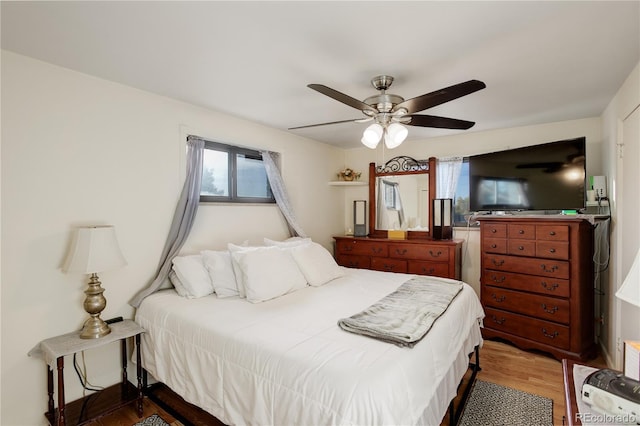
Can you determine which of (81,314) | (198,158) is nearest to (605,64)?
(198,158)

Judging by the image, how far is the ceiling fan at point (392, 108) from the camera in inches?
71.5

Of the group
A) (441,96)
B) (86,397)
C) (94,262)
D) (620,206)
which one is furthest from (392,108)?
(86,397)

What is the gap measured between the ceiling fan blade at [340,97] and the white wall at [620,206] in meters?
1.83

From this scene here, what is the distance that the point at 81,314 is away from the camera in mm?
2221

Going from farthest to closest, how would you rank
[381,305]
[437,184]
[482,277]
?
[437,184]
[482,277]
[381,305]

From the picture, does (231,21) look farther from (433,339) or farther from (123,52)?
(433,339)

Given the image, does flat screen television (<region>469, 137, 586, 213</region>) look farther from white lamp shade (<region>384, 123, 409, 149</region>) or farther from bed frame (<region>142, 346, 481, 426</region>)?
white lamp shade (<region>384, 123, 409, 149</region>)

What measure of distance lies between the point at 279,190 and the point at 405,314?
227 centimetres

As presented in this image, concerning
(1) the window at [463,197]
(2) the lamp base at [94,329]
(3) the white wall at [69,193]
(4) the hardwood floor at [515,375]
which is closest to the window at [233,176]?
(3) the white wall at [69,193]

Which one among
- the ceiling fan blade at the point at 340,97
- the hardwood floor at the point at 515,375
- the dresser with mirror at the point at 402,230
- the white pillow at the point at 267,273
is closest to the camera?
the ceiling fan blade at the point at 340,97

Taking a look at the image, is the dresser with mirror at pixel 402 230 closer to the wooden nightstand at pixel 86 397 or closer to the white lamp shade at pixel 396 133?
the white lamp shade at pixel 396 133

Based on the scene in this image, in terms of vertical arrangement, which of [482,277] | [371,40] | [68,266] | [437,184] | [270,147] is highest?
[371,40]

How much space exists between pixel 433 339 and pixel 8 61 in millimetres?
3043

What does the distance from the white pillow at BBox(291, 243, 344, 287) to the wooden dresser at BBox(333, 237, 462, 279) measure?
3.79 feet
